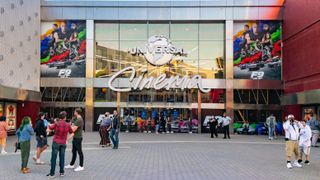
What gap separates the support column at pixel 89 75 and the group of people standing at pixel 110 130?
45.2 feet

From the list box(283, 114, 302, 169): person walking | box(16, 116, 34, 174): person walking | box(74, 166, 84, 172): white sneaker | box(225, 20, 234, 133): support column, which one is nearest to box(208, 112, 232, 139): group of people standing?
box(225, 20, 234, 133): support column

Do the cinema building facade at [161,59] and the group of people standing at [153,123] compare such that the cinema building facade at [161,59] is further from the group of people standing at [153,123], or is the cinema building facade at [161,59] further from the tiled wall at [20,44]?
the tiled wall at [20,44]

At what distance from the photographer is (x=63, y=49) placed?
35.0 m

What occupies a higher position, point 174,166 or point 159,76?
point 159,76

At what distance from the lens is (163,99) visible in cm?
3481

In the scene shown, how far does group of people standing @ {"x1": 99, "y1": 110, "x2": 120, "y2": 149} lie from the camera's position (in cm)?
1952

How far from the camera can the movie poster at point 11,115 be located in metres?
29.2

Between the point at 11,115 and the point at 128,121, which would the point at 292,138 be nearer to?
the point at 11,115

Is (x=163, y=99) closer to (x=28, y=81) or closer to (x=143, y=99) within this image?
(x=143, y=99)

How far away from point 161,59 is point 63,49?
25.3 ft

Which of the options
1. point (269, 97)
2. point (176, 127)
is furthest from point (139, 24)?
point (269, 97)

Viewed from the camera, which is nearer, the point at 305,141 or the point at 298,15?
the point at 305,141

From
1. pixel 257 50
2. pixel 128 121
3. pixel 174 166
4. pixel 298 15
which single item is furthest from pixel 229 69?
pixel 174 166

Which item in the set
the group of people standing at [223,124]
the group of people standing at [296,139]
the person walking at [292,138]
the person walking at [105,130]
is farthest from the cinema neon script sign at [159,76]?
the person walking at [292,138]
